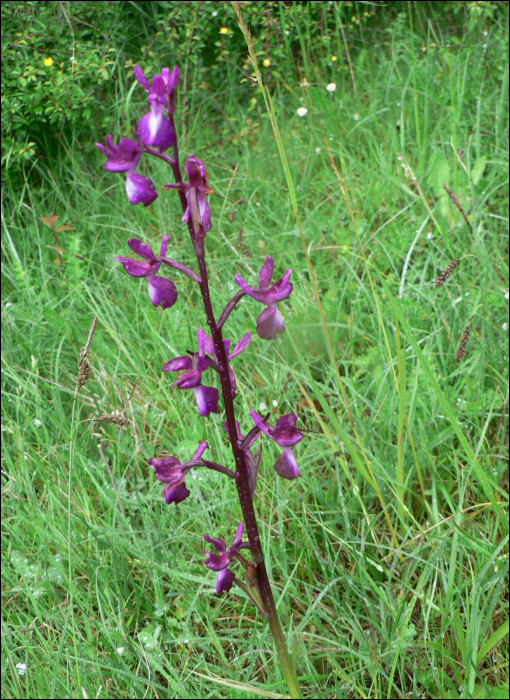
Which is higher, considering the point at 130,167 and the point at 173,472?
the point at 130,167

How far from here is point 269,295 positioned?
1.30 m

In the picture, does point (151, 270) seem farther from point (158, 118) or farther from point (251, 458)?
point (251, 458)

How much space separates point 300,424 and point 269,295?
3.71 feet

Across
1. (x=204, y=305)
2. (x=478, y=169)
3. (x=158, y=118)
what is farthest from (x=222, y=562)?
(x=478, y=169)

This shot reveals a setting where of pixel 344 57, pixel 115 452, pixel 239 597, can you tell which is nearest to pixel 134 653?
pixel 239 597

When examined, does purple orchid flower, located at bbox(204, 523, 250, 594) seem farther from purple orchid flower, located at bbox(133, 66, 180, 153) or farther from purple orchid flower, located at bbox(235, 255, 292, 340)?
purple orchid flower, located at bbox(133, 66, 180, 153)

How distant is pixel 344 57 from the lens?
Result: 4352mm

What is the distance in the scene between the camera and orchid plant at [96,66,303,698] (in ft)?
3.77

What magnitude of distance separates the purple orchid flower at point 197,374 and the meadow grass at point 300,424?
0.23 m

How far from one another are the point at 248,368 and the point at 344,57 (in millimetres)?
2870

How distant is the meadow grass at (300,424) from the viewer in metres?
1.67

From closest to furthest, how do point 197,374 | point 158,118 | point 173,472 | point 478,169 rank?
point 158,118, point 197,374, point 173,472, point 478,169

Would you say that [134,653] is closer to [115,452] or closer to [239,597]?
[239,597]

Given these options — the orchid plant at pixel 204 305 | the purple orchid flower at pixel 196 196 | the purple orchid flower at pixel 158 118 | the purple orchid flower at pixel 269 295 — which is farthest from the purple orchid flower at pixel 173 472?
the purple orchid flower at pixel 158 118
